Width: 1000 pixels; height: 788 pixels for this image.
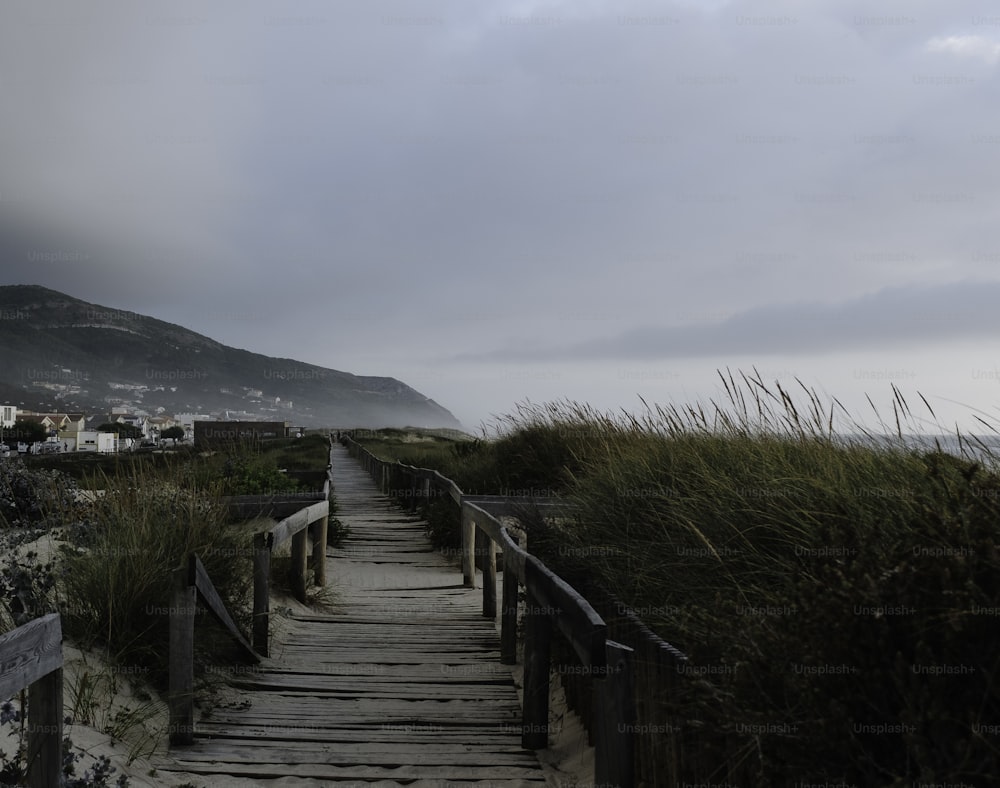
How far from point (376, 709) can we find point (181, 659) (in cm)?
143

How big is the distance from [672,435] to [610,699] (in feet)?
13.9

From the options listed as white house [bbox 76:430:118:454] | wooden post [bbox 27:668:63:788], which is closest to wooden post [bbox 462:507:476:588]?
wooden post [bbox 27:668:63:788]

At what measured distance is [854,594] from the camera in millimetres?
2342

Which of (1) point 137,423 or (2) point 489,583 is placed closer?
(2) point 489,583

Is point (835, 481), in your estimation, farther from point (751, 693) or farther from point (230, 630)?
point (230, 630)

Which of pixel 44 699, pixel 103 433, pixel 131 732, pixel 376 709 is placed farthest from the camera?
pixel 103 433

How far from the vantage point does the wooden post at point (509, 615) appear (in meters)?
6.08

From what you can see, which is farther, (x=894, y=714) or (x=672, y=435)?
(x=672, y=435)

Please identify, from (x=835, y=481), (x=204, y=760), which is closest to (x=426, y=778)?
(x=204, y=760)

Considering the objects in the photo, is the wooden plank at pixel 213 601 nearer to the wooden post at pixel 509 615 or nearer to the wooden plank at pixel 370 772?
the wooden plank at pixel 370 772

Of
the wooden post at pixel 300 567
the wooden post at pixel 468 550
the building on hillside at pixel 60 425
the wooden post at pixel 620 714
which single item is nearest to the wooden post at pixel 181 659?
the wooden post at pixel 620 714

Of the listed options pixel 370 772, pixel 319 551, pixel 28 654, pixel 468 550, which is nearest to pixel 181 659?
pixel 370 772

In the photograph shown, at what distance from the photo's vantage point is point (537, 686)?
15.4 feet

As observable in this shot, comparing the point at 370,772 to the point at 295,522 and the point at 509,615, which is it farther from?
the point at 295,522
